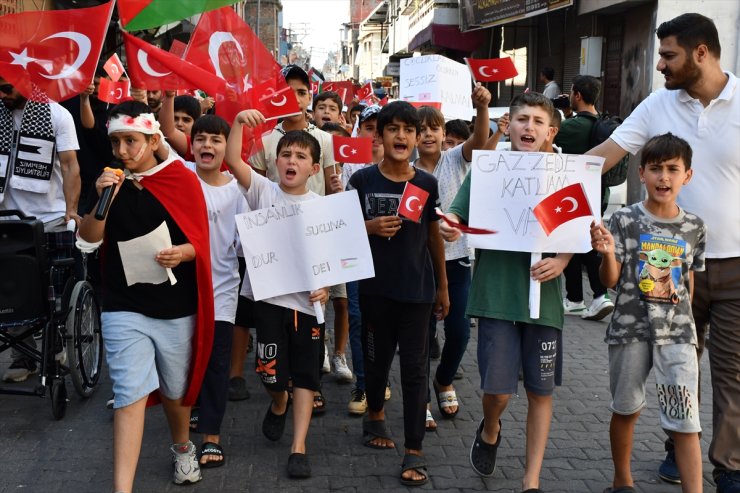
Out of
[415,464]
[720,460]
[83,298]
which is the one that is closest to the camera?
[720,460]

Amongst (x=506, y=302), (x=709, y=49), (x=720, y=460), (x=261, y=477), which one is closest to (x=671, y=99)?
(x=709, y=49)

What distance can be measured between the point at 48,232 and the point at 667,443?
4377 millimetres

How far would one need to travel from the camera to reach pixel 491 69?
7012 mm

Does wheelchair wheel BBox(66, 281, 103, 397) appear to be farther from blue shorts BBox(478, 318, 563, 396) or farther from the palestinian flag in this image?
blue shorts BBox(478, 318, 563, 396)

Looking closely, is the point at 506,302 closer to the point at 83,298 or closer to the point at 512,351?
the point at 512,351

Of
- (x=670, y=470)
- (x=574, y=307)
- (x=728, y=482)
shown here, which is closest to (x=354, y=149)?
(x=670, y=470)

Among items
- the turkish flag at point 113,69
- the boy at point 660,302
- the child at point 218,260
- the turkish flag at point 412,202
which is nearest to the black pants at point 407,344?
the turkish flag at point 412,202

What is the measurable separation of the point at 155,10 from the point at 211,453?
2.70m

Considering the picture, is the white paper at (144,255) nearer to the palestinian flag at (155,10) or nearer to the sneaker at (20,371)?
the palestinian flag at (155,10)

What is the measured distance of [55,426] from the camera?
18.7 ft

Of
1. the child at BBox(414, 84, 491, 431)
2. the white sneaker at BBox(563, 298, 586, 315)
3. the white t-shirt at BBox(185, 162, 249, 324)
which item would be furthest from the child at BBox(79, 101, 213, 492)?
the white sneaker at BBox(563, 298, 586, 315)

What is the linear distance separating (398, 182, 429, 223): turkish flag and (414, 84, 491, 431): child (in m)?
1.13

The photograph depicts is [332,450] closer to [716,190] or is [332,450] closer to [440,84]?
[716,190]

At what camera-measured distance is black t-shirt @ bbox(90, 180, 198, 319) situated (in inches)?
174
